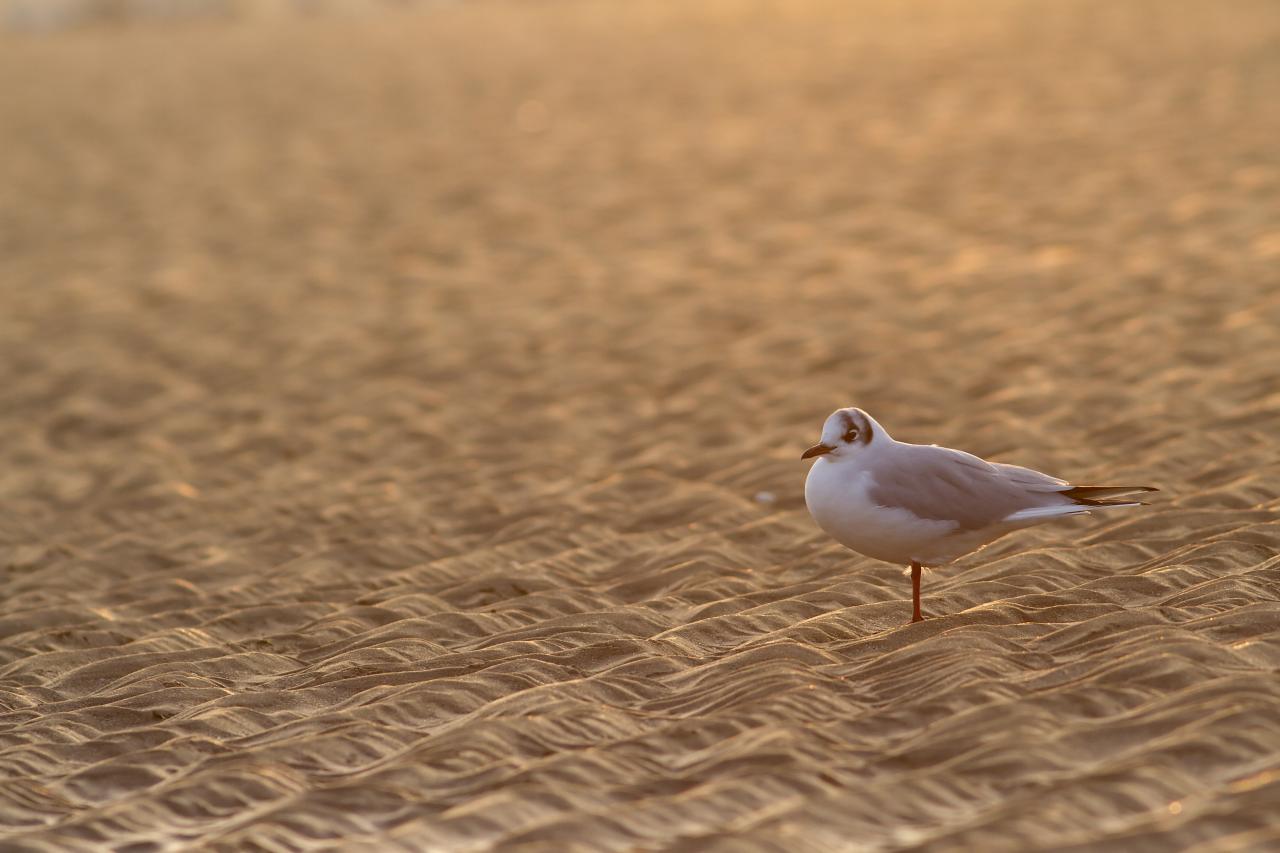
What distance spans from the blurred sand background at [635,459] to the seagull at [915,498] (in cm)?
32

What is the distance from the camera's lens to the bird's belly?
18.3 ft

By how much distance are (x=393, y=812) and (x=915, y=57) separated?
1709cm

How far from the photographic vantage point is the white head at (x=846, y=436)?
5691mm

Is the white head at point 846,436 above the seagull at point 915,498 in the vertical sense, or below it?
above

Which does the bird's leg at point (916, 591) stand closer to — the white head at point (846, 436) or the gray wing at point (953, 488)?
the gray wing at point (953, 488)

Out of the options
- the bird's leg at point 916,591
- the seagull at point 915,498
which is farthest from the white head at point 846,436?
the bird's leg at point 916,591

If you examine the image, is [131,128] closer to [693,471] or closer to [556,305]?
[556,305]

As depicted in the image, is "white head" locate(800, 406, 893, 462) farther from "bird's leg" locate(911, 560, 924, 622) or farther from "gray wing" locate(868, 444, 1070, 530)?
"bird's leg" locate(911, 560, 924, 622)

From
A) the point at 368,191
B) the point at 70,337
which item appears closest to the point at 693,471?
the point at 70,337

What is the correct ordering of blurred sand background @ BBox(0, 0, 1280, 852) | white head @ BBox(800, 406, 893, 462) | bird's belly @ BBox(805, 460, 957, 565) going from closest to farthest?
blurred sand background @ BBox(0, 0, 1280, 852) < bird's belly @ BBox(805, 460, 957, 565) < white head @ BBox(800, 406, 893, 462)

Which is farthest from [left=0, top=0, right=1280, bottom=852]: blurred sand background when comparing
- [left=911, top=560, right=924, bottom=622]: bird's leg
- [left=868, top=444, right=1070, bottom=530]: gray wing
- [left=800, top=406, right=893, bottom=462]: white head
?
[left=800, top=406, right=893, bottom=462]: white head

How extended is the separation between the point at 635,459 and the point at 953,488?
112 inches

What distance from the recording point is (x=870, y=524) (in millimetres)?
5586

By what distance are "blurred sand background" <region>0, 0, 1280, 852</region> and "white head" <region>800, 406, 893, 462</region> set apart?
0.63 meters
